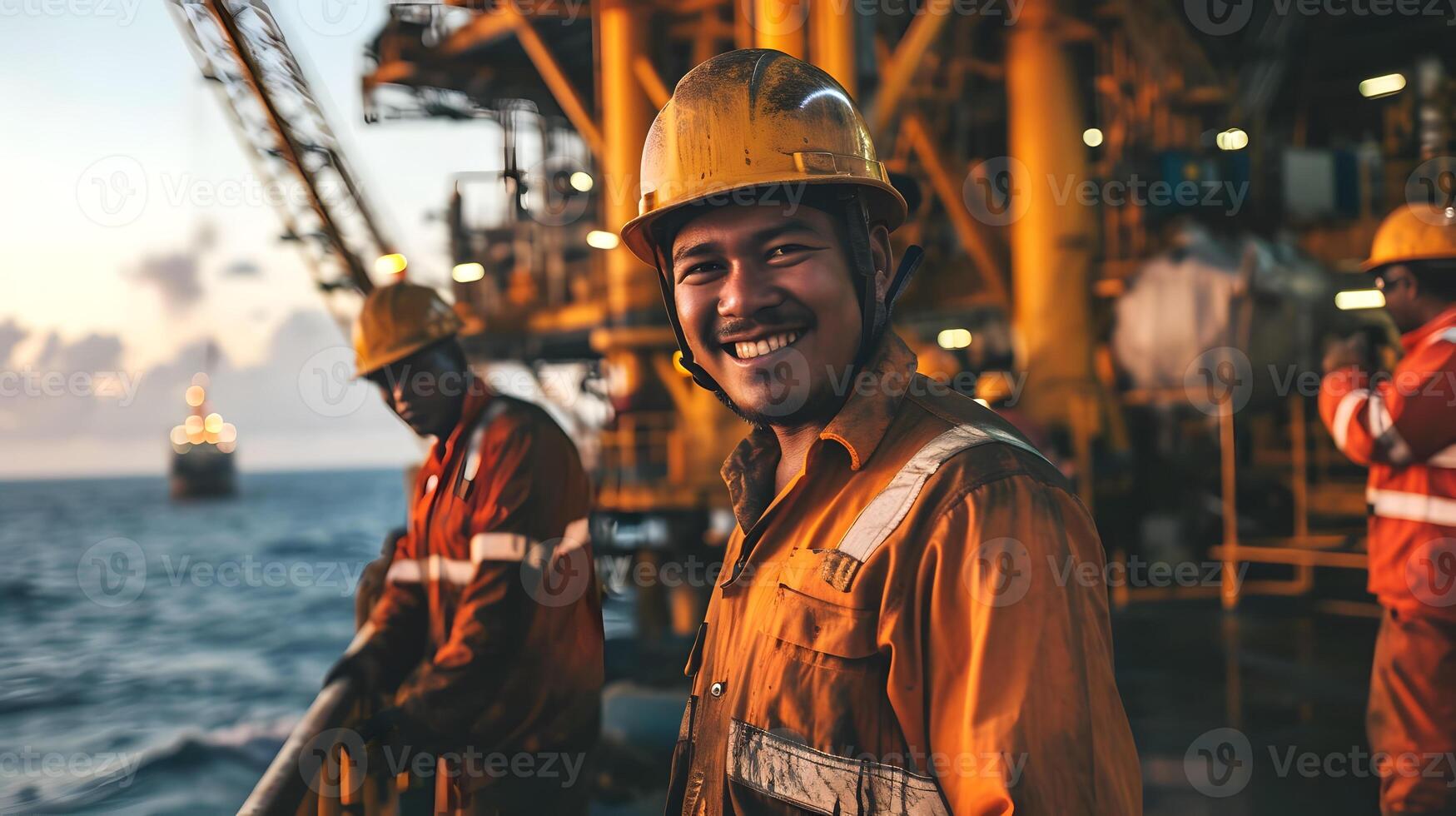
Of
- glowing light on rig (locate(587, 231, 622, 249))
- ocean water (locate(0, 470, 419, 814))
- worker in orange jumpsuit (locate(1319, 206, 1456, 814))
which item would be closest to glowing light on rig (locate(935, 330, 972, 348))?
glowing light on rig (locate(587, 231, 622, 249))

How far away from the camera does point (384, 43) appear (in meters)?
23.2

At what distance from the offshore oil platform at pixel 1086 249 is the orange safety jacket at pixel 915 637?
298 inches

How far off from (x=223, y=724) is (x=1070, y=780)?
30.5 metres

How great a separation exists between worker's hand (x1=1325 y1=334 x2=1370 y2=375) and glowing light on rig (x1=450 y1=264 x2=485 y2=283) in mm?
23417

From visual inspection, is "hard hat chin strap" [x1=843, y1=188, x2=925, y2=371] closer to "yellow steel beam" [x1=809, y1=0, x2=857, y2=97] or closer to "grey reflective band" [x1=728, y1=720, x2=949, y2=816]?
"grey reflective band" [x1=728, y1=720, x2=949, y2=816]

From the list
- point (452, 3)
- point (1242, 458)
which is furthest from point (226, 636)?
point (1242, 458)

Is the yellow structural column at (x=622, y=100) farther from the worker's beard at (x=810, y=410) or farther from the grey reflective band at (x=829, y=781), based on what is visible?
the grey reflective band at (x=829, y=781)

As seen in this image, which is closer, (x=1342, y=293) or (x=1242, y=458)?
(x=1342, y=293)

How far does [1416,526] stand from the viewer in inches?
155

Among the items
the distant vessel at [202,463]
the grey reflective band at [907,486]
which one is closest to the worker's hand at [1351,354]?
the grey reflective band at [907,486]

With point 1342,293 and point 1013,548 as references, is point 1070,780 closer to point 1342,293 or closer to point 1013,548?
point 1013,548

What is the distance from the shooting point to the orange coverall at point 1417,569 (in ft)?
12.5

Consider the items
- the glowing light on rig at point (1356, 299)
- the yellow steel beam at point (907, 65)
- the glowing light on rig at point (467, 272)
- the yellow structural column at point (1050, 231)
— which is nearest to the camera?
the yellow steel beam at point (907, 65)

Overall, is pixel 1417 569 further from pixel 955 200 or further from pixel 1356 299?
pixel 955 200
